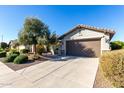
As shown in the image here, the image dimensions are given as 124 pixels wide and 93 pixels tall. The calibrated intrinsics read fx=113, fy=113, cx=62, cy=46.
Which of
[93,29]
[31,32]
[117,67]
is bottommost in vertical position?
[117,67]

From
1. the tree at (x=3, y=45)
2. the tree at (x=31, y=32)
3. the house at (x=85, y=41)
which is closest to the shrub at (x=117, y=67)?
the house at (x=85, y=41)

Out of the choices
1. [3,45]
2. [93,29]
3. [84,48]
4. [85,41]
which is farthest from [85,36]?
[3,45]

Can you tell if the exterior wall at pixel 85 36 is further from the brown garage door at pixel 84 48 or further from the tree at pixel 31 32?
the tree at pixel 31 32

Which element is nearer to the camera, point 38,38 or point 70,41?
point 38,38

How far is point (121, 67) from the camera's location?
3.64 meters

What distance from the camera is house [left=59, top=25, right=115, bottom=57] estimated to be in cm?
1214

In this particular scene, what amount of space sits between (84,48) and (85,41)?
0.84 m

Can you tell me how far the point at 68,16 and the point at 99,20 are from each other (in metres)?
3.66

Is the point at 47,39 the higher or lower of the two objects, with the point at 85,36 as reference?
lower

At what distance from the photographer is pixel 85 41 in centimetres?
1338

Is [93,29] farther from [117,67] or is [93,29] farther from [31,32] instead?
[117,67]

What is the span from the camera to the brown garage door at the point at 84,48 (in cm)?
1265
